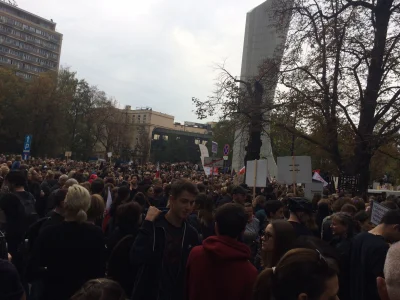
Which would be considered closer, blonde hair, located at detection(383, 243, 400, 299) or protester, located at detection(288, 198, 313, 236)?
blonde hair, located at detection(383, 243, 400, 299)

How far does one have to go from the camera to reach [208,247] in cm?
308

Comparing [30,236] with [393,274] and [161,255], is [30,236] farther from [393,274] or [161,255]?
[393,274]

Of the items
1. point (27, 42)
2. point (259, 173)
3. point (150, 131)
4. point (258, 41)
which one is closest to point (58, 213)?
point (259, 173)

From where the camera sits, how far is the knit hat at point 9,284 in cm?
221

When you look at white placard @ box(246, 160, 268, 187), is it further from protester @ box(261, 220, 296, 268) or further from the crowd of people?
protester @ box(261, 220, 296, 268)

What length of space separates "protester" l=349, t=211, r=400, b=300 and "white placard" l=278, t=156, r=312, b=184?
746cm

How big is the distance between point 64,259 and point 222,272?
147 cm

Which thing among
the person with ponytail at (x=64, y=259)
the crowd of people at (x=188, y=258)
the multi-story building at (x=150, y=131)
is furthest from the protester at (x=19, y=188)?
the multi-story building at (x=150, y=131)

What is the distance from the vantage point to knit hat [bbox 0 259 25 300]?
7.25ft

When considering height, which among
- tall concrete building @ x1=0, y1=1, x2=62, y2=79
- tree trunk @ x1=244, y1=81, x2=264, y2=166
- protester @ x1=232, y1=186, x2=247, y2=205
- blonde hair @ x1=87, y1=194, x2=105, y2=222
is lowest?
blonde hair @ x1=87, y1=194, x2=105, y2=222

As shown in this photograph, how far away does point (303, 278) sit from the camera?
1962 millimetres

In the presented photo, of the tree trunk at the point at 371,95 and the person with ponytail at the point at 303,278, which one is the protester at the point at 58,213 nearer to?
the person with ponytail at the point at 303,278

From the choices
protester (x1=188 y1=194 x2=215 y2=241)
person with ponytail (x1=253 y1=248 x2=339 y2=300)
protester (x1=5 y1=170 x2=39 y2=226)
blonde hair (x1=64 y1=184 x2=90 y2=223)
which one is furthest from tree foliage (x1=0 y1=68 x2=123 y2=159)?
person with ponytail (x1=253 y1=248 x2=339 y2=300)

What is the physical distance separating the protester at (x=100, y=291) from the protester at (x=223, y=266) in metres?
0.95
